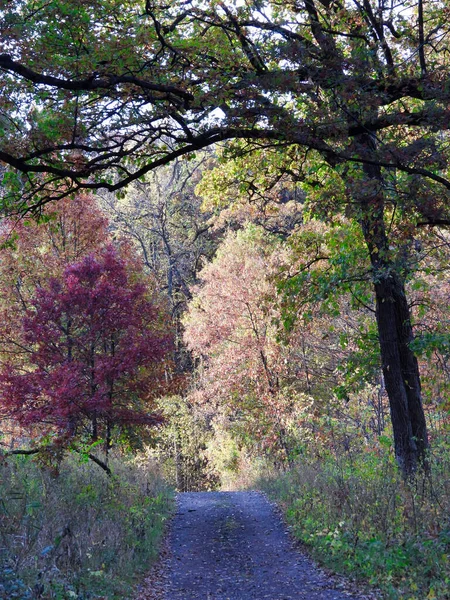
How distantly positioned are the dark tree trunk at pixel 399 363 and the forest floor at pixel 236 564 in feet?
7.67

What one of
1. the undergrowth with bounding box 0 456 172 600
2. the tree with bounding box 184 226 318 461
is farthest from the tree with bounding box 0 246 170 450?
the tree with bounding box 184 226 318 461

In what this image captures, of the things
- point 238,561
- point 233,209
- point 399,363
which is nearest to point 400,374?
point 399,363

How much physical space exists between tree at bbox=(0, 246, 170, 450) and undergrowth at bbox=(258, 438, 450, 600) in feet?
13.4

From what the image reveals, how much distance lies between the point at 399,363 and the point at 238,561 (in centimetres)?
389

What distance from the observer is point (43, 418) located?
39.9ft

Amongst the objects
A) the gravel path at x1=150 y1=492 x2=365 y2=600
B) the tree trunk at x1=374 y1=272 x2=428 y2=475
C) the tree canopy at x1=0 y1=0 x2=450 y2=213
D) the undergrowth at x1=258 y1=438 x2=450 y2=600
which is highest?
the tree canopy at x1=0 y1=0 x2=450 y2=213

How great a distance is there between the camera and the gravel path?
7.08 meters

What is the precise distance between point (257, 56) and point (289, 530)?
7449 millimetres

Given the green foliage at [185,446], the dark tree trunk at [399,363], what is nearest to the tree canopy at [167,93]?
the dark tree trunk at [399,363]

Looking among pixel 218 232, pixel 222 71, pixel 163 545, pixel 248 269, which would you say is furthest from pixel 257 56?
pixel 218 232

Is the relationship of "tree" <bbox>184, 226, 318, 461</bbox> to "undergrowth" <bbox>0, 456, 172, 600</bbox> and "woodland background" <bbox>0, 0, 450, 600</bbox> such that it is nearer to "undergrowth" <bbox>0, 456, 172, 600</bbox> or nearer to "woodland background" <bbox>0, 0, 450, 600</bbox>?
"woodland background" <bbox>0, 0, 450, 600</bbox>

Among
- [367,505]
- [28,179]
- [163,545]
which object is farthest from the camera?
[163,545]

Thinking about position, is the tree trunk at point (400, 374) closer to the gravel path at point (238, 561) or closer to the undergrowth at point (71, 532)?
the gravel path at point (238, 561)

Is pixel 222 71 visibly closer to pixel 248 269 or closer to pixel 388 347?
pixel 388 347
